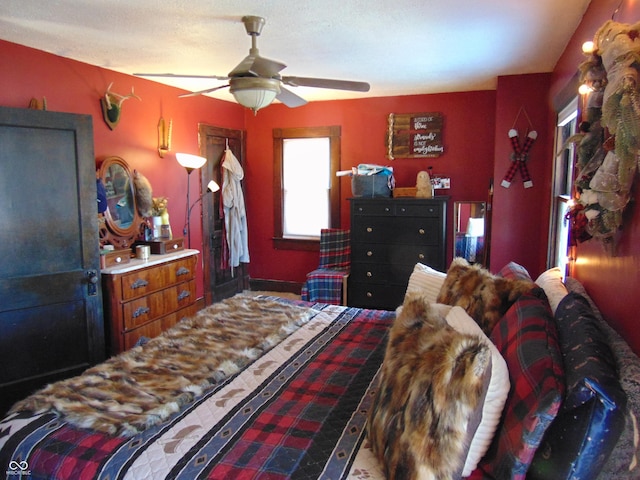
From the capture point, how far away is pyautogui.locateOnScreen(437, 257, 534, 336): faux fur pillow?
1864 mm

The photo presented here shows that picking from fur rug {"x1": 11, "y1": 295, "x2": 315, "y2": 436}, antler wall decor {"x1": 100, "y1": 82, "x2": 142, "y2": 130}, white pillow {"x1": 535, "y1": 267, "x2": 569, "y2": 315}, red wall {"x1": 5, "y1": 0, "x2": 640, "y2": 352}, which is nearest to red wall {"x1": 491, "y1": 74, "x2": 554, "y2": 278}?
red wall {"x1": 5, "y1": 0, "x2": 640, "y2": 352}

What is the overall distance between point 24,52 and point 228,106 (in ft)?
7.99

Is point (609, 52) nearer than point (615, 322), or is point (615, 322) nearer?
point (609, 52)

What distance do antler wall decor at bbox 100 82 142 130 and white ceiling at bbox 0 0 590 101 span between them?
0.23 metres

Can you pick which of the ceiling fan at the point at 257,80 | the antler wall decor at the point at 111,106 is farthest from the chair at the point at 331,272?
the ceiling fan at the point at 257,80

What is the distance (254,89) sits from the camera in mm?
2527

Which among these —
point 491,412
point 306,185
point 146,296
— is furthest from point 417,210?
point 491,412

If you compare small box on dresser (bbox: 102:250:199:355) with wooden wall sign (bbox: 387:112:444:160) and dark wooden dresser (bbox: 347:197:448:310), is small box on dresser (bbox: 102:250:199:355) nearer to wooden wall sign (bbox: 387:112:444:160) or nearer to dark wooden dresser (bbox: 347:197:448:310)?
dark wooden dresser (bbox: 347:197:448:310)

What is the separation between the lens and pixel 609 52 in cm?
144

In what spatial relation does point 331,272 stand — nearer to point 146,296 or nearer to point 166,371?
point 146,296

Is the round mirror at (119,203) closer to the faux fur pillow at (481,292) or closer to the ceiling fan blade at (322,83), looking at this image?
the ceiling fan blade at (322,83)

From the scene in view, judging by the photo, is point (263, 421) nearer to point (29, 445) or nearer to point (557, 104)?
point (29, 445)

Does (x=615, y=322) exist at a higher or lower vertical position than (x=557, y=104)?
lower

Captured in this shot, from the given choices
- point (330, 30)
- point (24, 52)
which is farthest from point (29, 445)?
point (24, 52)
